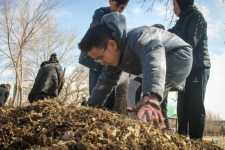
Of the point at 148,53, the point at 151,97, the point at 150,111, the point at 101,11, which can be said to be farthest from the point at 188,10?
the point at 150,111

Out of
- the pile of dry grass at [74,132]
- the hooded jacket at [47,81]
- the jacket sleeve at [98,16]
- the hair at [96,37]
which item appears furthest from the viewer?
the hooded jacket at [47,81]

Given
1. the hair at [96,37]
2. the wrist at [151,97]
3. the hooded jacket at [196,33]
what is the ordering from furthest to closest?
the hooded jacket at [196,33], the hair at [96,37], the wrist at [151,97]

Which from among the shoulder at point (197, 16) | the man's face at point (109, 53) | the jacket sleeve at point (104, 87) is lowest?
the jacket sleeve at point (104, 87)

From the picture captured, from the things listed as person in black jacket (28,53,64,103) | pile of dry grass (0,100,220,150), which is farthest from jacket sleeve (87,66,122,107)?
person in black jacket (28,53,64,103)

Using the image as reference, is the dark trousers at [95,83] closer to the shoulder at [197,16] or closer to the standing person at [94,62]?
the standing person at [94,62]

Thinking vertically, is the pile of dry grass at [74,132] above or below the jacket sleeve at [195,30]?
below

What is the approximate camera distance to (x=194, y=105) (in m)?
2.88

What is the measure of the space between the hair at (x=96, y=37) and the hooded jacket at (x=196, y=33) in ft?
4.37

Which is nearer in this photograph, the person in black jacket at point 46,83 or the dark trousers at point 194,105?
the dark trousers at point 194,105

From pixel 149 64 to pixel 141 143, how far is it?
900 millimetres

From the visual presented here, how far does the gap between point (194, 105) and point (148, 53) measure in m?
1.30

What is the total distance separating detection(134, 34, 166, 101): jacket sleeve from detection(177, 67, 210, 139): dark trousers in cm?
119

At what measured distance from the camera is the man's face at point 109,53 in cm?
240

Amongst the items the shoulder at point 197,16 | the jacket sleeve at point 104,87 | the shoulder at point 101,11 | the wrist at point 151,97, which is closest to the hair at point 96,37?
the jacket sleeve at point 104,87
